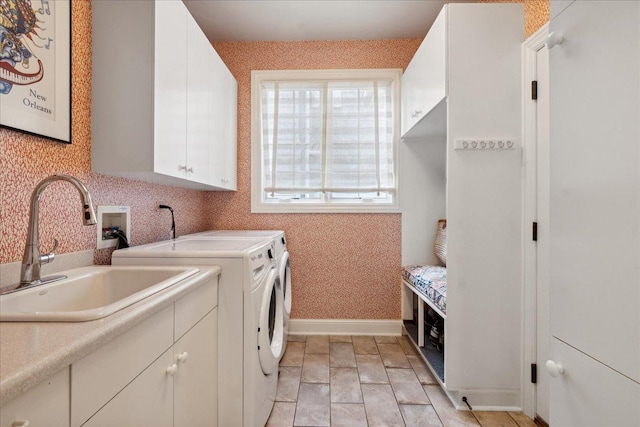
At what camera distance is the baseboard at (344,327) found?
2.84 m

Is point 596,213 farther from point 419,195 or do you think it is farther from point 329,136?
point 329,136

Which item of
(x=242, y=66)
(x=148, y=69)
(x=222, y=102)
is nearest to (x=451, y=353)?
(x=148, y=69)

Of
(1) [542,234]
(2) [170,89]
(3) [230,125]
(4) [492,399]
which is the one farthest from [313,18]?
(4) [492,399]

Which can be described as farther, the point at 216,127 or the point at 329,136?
the point at 329,136

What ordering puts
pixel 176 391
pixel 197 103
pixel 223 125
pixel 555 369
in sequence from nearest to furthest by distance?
pixel 555 369, pixel 176 391, pixel 197 103, pixel 223 125

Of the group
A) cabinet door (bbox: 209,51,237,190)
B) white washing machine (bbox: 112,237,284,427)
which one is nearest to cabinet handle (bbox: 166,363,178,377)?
white washing machine (bbox: 112,237,284,427)

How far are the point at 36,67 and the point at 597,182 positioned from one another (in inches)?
69.9

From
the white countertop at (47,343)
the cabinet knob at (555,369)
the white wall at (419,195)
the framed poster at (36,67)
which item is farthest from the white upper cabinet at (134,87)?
the white wall at (419,195)

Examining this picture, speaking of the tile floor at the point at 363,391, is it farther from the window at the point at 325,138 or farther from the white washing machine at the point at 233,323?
the window at the point at 325,138

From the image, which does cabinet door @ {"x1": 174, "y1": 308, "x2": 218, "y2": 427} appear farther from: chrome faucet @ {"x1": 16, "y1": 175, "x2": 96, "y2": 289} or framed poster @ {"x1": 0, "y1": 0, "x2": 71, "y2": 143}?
framed poster @ {"x1": 0, "y1": 0, "x2": 71, "y2": 143}

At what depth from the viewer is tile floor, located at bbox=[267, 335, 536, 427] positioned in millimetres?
1693

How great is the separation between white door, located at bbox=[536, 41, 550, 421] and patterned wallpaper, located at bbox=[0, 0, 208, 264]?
2.24 m

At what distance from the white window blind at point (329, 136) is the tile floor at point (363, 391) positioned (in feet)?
4.54

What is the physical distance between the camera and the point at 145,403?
86cm
